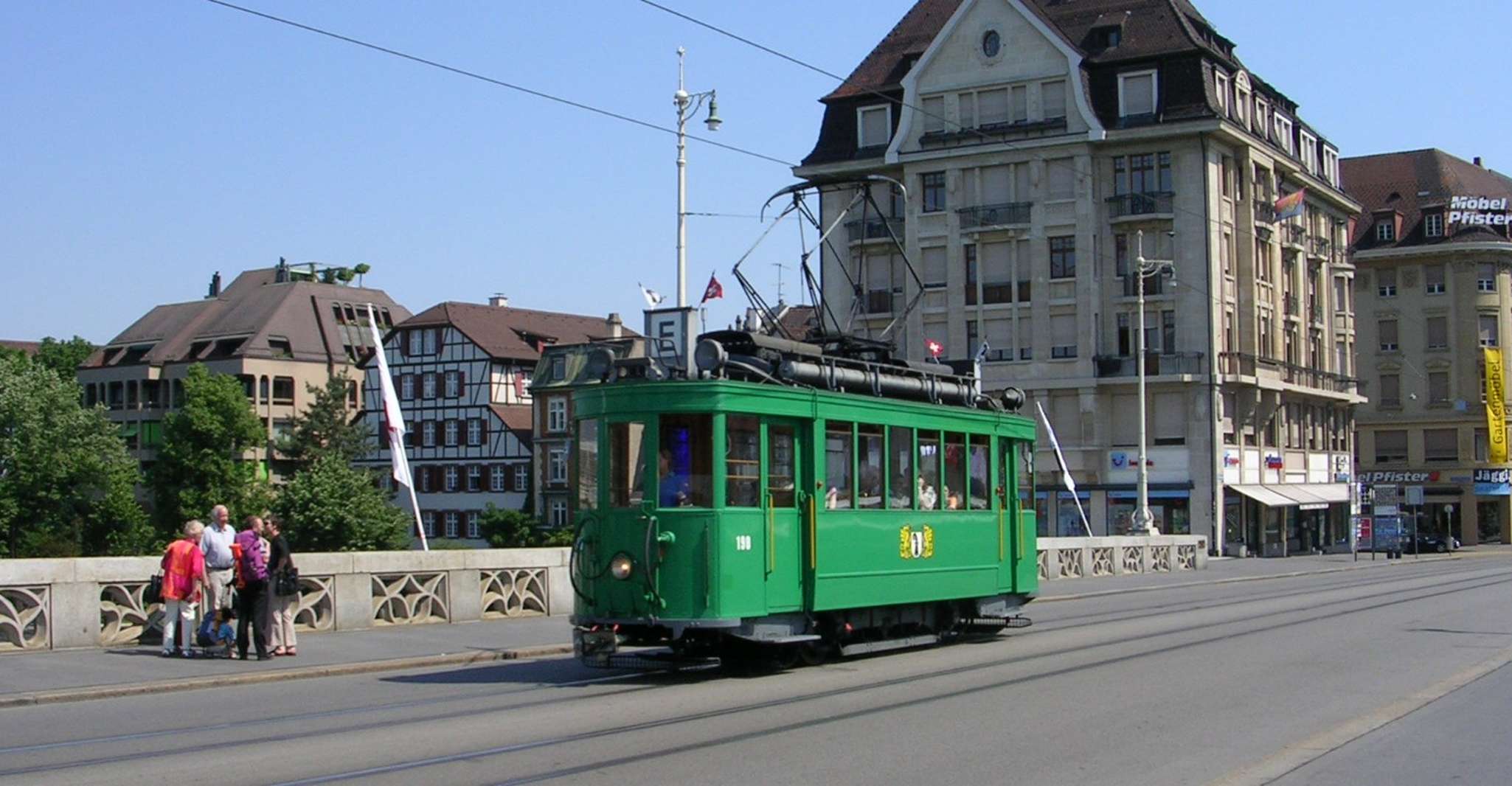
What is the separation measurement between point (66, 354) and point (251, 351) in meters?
19.6

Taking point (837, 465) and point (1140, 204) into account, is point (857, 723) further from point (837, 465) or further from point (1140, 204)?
point (1140, 204)

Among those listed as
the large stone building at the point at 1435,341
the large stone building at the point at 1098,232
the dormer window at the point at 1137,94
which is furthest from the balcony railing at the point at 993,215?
the large stone building at the point at 1435,341

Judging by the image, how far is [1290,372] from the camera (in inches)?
2665

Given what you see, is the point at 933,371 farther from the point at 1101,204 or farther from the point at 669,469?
the point at 1101,204

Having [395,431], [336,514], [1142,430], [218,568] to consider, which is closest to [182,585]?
[218,568]

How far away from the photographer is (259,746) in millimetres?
11242

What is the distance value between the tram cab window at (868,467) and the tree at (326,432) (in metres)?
79.4

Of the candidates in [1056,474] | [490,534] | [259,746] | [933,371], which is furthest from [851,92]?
[259,746]

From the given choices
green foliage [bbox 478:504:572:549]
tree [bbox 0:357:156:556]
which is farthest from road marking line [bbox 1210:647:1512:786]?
tree [bbox 0:357:156:556]

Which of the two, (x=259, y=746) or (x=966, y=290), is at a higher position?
(x=966, y=290)

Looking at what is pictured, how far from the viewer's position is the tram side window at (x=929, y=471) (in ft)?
59.4

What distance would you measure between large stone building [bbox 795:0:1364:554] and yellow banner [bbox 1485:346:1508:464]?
20951 mm

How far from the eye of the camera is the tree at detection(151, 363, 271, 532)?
84438mm

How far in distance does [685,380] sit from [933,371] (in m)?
4.26
